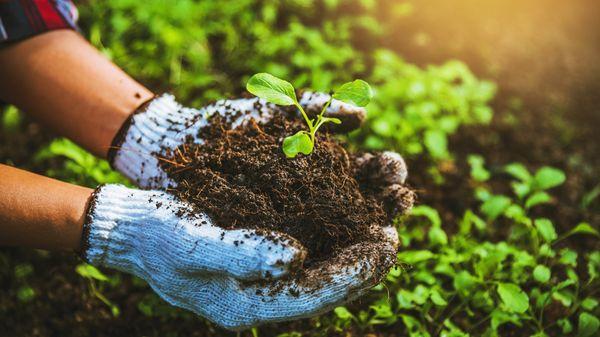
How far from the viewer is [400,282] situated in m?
1.98

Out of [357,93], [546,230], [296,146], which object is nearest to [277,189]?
[296,146]

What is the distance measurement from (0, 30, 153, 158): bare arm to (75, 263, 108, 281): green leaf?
454 millimetres

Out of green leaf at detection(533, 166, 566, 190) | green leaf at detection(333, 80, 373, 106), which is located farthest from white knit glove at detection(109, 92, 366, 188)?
green leaf at detection(533, 166, 566, 190)

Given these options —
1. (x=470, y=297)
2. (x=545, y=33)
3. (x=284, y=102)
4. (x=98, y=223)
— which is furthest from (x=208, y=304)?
(x=545, y=33)

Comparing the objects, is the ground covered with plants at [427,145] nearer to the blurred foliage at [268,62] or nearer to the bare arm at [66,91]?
the blurred foliage at [268,62]

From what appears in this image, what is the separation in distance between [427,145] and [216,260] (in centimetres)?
A: 144

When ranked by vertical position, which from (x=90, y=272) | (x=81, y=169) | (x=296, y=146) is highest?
(x=296, y=146)

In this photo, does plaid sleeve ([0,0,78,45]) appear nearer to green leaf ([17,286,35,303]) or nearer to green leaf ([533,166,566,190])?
green leaf ([17,286,35,303])

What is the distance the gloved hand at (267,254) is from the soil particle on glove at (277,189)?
7cm

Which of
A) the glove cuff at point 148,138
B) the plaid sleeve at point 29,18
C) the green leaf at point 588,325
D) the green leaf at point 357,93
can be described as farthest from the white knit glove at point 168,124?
the green leaf at point 588,325

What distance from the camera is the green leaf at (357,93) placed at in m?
1.48

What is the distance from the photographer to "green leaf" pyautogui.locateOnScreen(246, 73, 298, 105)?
4.81 ft

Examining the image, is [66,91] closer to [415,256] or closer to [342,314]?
[342,314]

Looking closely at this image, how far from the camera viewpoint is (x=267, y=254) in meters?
1.32
